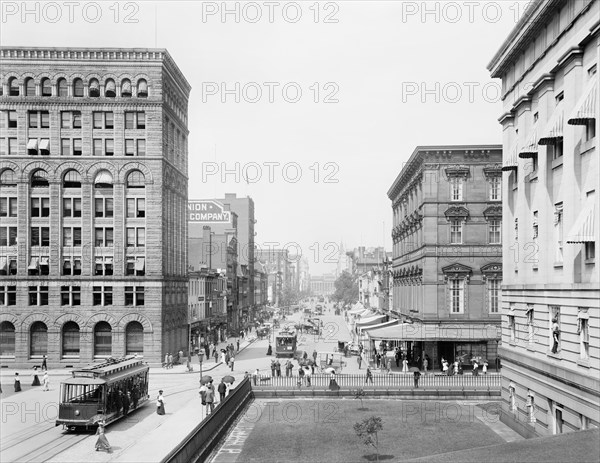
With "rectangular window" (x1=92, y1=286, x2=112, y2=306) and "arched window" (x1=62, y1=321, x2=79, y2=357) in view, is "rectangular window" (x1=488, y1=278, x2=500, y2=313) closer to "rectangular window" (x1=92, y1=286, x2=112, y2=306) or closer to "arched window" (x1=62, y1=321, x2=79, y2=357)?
"rectangular window" (x1=92, y1=286, x2=112, y2=306)

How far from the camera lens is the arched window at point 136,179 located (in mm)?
61062

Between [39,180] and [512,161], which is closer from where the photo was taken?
[512,161]

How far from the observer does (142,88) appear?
6097cm

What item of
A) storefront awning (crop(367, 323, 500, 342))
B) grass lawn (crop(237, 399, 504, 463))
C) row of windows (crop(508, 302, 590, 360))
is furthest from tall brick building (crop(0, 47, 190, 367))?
row of windows (crop(508, 302, 590, 360))

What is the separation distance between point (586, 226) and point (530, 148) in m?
6.96

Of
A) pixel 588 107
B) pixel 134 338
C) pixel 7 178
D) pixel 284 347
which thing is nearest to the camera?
pixel 588 107

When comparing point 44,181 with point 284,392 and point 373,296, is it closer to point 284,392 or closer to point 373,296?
point 284,392

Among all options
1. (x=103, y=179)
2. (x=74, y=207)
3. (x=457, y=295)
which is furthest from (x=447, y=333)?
(x=74, y=207)

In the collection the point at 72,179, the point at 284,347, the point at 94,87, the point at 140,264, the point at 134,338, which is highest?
the point at 94,87

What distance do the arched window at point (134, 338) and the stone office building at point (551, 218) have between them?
117 ft

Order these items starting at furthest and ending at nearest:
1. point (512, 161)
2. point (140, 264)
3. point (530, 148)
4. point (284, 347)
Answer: point (284, 347)
point (140, 264)
point (512, 161)
point (530, 148)

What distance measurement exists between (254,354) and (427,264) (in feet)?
86.7

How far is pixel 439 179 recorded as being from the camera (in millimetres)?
54094

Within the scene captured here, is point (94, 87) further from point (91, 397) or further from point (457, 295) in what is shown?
point (91, 397)
